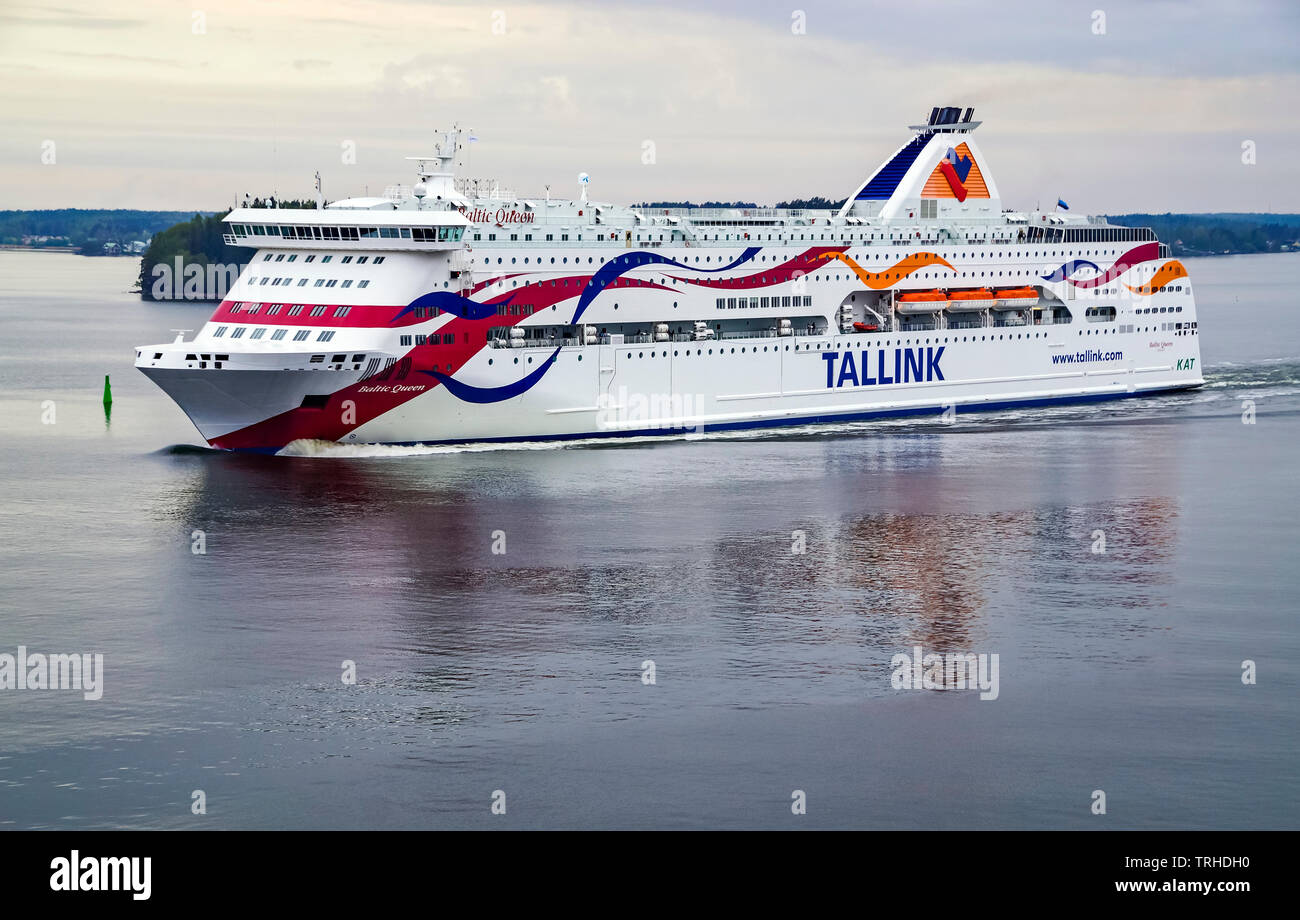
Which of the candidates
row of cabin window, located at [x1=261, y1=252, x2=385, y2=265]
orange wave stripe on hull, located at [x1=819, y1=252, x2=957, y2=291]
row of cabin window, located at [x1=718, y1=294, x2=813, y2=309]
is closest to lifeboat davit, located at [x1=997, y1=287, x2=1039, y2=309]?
orange wave stripe on hull, located at [x1=819, y1=252, x2=957, y2=291]

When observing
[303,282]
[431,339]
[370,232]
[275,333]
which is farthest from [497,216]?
[275,333]

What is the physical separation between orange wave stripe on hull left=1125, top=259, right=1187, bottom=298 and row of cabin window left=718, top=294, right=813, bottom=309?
55.8ft

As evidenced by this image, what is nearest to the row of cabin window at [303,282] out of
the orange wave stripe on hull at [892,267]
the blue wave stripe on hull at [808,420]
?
the blue wave stripe on hull at [808,420]

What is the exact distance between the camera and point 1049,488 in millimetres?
41781

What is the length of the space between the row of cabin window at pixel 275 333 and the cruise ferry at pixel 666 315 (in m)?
0.06

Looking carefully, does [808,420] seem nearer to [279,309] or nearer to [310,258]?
[310,258]

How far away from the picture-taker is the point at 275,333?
4375 centimetres

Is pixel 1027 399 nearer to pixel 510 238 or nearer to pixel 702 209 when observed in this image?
pixel 702 209

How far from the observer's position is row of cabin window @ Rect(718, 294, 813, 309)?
51.4 meters

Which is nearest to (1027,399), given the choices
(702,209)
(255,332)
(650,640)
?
(702,209)

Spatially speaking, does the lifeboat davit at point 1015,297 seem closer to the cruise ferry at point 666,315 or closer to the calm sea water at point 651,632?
the cruise ferry at point 666,315

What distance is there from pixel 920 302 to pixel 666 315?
11154 mm

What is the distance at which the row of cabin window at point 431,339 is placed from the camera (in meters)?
43.3
